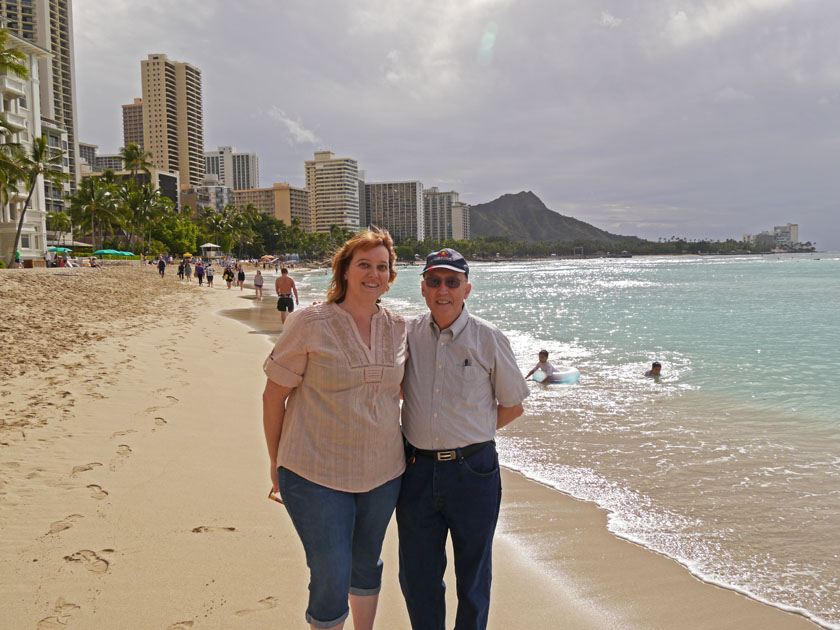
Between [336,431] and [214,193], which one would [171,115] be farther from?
[336,431]

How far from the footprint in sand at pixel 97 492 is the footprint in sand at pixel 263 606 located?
5.44 feet

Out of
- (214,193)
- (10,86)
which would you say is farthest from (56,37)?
(10,86)

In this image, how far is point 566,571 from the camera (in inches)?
144

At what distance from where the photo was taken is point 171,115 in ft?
529

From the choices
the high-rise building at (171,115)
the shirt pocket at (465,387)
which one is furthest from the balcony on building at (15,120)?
the high-rise building at (171,115)

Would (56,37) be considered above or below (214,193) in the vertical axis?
above

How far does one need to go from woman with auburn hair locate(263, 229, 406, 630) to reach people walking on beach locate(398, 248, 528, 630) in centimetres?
10

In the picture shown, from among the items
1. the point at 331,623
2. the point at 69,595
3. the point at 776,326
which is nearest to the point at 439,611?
the point at 331,623

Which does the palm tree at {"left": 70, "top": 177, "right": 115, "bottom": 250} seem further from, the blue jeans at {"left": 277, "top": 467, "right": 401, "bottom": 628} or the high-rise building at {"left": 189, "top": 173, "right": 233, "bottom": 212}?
the high-rise building at {"left": 189, "top": 173, "right": 233, "bottom": 212}

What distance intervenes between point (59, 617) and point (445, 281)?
238 cm

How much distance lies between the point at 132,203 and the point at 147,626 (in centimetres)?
6523

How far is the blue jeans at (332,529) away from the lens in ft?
7.10

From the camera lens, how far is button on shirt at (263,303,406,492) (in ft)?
7.14

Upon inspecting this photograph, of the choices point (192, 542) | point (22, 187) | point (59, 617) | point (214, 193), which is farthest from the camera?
point (214, 193)
